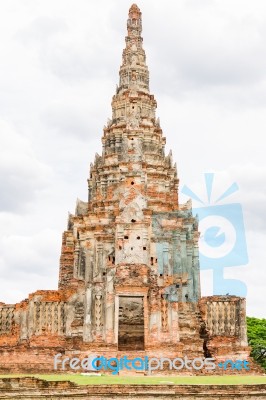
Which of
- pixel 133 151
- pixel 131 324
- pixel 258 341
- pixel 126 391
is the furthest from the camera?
pixel 258 341

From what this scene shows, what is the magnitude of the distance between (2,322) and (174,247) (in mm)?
12670

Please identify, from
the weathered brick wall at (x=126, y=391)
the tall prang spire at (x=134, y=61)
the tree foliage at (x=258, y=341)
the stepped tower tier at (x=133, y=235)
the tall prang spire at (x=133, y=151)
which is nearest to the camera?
the weathered brick wall at (x=126, y=391)

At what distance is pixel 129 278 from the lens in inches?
1196

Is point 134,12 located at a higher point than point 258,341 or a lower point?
higher

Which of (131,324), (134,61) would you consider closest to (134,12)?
(134,61)

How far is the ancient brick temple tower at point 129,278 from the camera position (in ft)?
97.2

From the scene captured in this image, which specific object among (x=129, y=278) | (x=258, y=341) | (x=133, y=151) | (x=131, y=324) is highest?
(x=133, y=151)

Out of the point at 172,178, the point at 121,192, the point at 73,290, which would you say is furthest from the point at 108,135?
the point at 73,290

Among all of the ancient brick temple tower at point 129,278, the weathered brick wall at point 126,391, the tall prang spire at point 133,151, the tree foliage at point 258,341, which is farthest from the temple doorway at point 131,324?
the weathered brick wall at point 126,391

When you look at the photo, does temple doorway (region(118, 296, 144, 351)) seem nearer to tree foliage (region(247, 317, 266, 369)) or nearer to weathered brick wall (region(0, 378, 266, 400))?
tree foliage (region(247, 317, 266, 369))

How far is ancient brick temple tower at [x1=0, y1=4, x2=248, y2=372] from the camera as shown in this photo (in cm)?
2964

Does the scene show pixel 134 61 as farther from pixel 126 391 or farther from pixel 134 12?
pixel 126 391

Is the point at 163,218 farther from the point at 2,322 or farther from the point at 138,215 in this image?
the point at 2,322

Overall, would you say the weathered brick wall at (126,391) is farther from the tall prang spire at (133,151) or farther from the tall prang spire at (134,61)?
the tall prang spire at (134,61)
